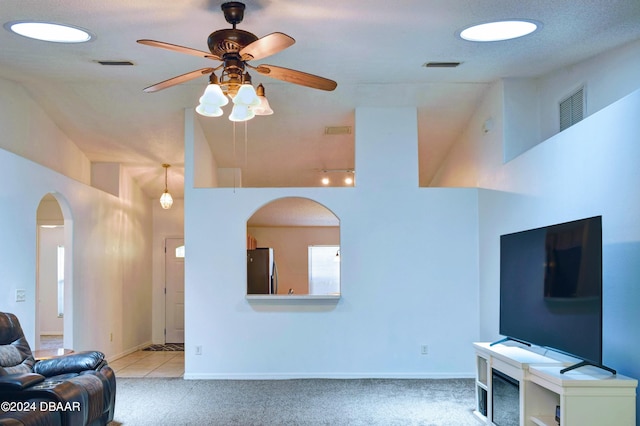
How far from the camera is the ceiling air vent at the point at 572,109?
476cm

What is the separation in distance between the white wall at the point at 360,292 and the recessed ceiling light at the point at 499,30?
2065 millimetres

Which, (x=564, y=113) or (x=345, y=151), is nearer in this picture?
(x=564, y=113)

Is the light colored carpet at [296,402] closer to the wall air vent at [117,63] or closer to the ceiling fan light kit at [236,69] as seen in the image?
the ceiling fan light kit at [236,69]

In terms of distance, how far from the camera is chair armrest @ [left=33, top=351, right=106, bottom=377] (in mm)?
4094

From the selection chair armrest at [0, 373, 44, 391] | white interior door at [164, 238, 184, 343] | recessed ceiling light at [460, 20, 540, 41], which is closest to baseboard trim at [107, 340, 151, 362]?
white interior door at [164, 238, 184, 343]

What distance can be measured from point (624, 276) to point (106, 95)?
5107mm

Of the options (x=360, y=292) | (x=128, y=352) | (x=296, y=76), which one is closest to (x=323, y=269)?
(x=128, y=352)

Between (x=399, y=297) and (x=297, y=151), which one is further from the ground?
(x=297, y=151)

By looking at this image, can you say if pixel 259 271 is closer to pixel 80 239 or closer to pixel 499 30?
pixel 80 239

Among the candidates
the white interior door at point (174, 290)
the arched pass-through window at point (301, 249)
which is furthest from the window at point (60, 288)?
the arched pass-through window at point (301, 249)

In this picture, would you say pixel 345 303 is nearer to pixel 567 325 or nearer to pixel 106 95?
pixel 567 325

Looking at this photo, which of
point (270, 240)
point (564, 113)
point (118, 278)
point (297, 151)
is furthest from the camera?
point (270, 240)

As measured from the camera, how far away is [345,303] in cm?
599

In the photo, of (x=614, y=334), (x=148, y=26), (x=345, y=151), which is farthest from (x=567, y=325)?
(x=345, y=151)
